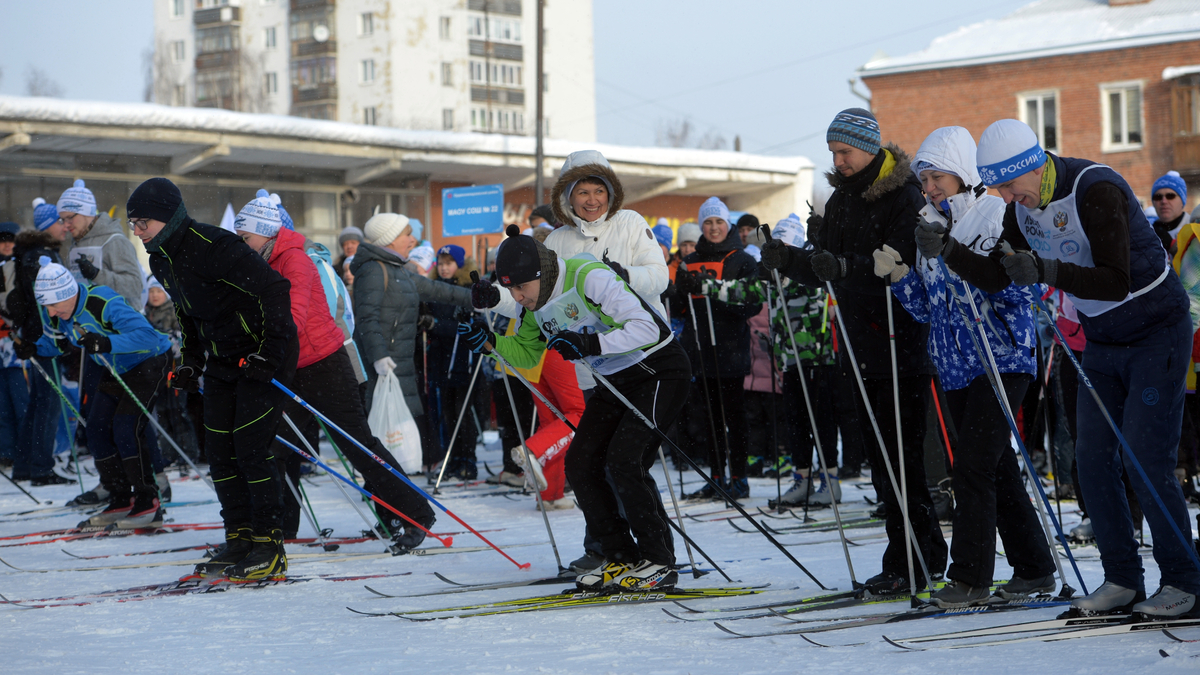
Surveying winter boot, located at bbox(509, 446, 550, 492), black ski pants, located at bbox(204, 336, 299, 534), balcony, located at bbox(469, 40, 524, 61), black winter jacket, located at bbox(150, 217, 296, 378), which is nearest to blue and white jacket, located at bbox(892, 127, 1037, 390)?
winter boot, located at bbox(509, 446, 550, 492)

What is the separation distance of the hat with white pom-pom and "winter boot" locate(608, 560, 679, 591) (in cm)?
254

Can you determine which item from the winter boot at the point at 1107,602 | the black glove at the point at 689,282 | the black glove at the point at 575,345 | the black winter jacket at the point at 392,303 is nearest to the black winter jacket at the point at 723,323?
the black glove at the point at 689,282

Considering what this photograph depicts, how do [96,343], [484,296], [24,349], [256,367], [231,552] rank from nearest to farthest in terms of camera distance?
[484,296] → [256,367] → [231,552] → [96,343] → [24,349]

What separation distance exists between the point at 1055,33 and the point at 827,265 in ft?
94.0

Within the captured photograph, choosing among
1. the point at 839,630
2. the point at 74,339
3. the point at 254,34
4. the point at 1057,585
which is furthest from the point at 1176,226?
the point at 254,34

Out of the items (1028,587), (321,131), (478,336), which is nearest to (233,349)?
(478,336)

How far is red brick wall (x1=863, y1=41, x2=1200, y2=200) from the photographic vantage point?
27469mm

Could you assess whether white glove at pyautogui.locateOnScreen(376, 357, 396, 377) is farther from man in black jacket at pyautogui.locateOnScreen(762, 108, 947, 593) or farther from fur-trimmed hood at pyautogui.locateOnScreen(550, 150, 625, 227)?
man in black jacket at pyautogui.locateOnScreen(762, 108, 947, 593)

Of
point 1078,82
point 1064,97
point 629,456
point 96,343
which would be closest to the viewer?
point 629,456

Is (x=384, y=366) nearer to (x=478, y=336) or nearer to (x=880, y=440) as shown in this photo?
(x=478, y=336)

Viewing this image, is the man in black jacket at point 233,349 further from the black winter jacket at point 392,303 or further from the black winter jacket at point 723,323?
the black winter jacket at point 723,323

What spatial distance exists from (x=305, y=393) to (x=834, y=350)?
132 inches

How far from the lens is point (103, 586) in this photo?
488 centimetres

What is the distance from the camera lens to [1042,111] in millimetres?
29359
